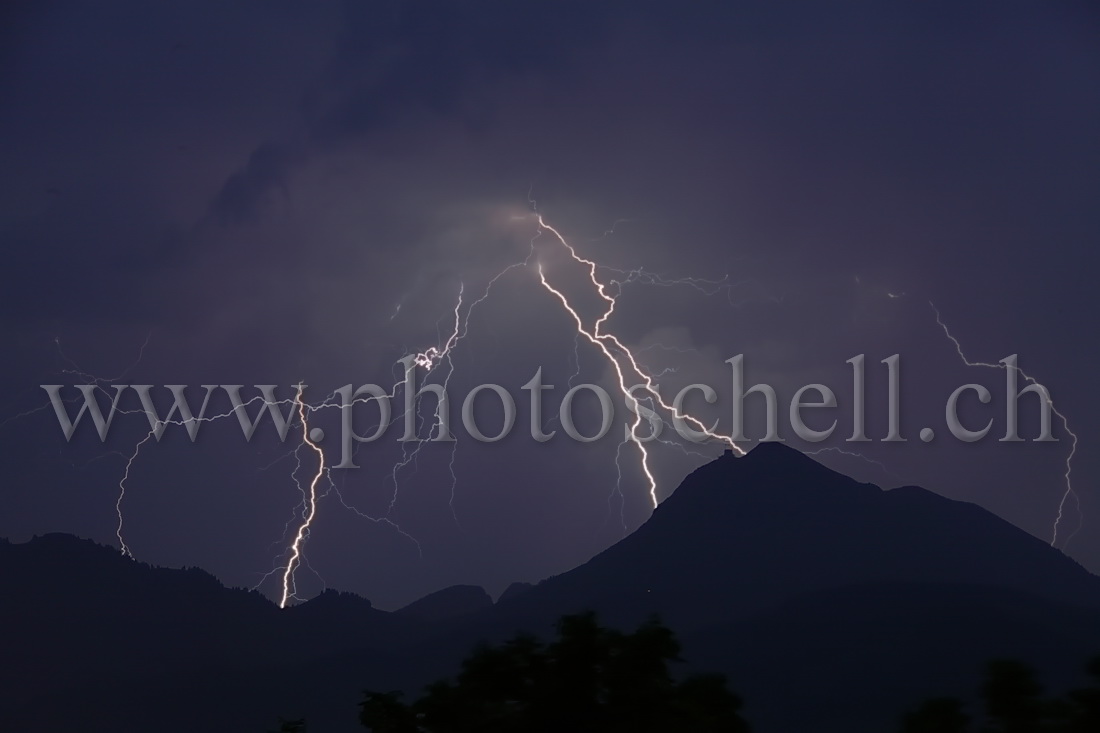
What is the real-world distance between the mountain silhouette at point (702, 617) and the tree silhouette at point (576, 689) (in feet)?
121

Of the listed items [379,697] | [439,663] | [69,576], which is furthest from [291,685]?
[379,697]

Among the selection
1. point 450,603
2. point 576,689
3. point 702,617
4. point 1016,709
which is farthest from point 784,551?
point 1016,709

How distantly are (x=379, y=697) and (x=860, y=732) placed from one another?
36395 millimetres

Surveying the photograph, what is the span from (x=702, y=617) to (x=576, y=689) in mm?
53545

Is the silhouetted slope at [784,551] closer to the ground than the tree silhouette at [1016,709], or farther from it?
farther from it

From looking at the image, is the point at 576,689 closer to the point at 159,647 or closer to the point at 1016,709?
the point at 1016,709

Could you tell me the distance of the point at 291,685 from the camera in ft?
213

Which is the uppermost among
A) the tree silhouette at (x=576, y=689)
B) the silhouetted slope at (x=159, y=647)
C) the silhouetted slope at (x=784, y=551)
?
the silhouetted slope at (x=784, y=551)

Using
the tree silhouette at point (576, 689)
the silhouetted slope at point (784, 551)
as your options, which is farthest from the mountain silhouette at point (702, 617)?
the tree silhouette at point (576, 689)

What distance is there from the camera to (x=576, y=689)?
8.34 m

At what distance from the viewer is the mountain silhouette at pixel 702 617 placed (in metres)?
46.5

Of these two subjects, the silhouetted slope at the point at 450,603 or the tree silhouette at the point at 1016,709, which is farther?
the silhouetted slope at the point at 450,603

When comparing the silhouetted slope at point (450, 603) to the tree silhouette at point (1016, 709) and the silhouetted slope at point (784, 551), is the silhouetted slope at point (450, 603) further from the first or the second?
the tree silhouette at point (1016, 709)

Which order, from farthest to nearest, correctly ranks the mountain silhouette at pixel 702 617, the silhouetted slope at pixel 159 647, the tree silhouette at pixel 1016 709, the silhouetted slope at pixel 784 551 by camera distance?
the silhouetted slope at pixel 784 551
the silhouetted slope at pixel 159 647
the mountain silhouette at pixel 702 617
the tree silhouette at pixel 1016 709
